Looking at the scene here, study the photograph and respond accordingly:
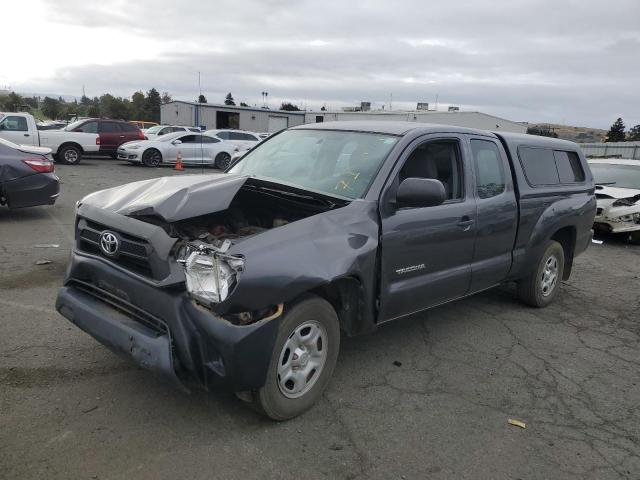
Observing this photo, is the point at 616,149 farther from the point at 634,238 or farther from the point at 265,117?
the point at 265,117

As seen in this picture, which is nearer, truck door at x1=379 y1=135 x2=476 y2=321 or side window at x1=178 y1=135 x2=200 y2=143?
truck door at x1=379 y1=135 x2=476 y2=321

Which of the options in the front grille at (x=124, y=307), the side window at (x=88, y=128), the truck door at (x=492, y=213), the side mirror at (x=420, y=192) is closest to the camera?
the front grille at (x=124, y=307)

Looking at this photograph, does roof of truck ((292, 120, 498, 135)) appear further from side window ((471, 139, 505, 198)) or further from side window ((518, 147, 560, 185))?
side window ((518, 147, 560, 185))

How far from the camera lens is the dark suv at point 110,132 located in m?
21.0

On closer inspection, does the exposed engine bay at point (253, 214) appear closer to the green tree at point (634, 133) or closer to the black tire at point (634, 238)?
the black tire at point (634, 238)

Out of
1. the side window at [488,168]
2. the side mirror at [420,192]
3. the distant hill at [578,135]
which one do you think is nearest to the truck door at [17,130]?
the side window at [488,168]

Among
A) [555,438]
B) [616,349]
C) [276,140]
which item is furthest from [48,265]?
[616,349]

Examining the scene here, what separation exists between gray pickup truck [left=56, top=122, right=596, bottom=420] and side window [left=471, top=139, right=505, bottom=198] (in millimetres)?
19

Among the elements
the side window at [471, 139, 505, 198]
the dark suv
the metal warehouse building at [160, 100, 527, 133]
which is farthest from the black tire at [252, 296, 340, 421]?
the metal warehouse building at [160, 100, 527, 133]

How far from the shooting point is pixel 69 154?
19.7 m

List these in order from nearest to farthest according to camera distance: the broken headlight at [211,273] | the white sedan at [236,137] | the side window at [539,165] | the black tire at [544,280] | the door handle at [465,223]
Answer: the broken headlight at [211,273], the door handle at [465,223], the side window at [539,165], the black tire at [544,280], the white sedan at [236,137]

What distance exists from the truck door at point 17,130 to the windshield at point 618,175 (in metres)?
17.2

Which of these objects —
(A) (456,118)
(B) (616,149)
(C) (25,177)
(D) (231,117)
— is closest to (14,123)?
(C) (25,177)

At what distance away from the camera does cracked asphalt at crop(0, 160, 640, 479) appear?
292 centimetres
